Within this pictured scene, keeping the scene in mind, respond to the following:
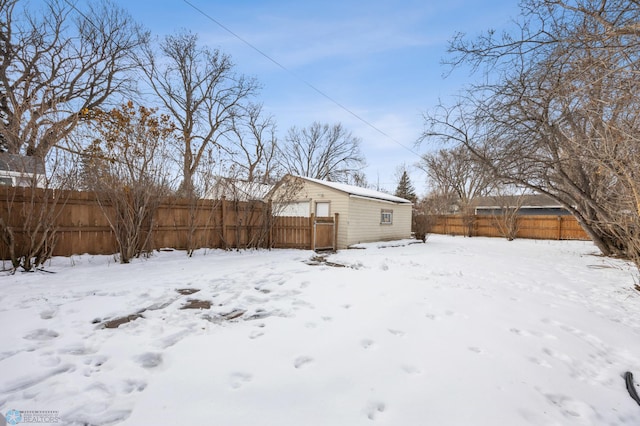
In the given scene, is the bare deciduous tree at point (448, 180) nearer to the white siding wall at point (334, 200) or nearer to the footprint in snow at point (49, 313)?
the white siding wall at point (334, 200)

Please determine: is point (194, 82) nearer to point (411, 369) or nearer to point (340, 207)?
point (340, 207)

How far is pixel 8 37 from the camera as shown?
11.0 m

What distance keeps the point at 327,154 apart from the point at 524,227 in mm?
17891

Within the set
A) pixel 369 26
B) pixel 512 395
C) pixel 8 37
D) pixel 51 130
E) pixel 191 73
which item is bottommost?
pixel 512 395

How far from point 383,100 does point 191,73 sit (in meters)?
13.5

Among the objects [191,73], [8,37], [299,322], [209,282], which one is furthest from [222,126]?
[299,322]

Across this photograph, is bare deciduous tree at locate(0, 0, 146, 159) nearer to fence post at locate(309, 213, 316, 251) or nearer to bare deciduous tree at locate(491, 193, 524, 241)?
fence post at locate(309, 213, 316, 251)

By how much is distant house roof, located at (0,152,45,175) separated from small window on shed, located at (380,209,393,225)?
Answer: 11.9 meters

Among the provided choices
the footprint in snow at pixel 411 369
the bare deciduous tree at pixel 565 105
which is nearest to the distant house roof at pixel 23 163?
the footprint in snow at pixel 411 369

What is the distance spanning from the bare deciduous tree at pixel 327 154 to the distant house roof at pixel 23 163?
2317 cm

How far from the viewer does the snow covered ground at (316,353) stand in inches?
67.2

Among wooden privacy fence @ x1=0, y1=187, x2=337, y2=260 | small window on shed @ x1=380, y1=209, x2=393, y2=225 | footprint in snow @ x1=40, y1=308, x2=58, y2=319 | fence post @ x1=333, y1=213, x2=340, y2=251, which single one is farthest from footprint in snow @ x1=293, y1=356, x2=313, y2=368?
small window on shed @ x1=380, y1=209, x2=393, y2=225

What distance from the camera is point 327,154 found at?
28.5 metres

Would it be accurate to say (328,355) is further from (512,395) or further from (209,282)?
(209,282)
